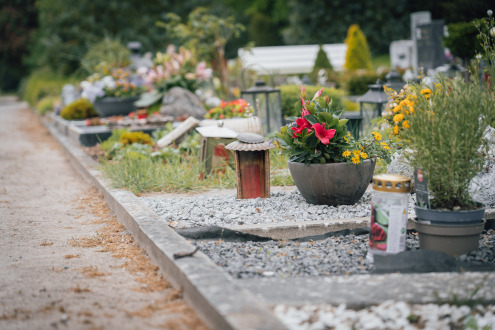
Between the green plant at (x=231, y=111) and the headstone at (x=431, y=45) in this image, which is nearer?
the green plant at (x=231, y=111)

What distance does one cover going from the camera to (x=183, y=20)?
93.8 feet

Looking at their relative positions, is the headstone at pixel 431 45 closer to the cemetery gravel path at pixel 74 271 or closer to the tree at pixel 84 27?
the cemetery gravel path at pixel 74 271

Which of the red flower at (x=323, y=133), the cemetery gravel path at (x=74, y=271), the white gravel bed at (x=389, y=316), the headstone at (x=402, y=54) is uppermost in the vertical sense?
the headstone at (x=402, y=54)

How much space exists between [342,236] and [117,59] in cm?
1220

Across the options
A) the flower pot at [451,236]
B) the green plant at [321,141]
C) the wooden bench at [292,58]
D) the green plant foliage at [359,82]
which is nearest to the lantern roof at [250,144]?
the green plant at [321,141]

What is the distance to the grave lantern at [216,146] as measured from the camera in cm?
621

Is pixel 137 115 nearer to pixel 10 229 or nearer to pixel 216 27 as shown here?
pixel 216 27

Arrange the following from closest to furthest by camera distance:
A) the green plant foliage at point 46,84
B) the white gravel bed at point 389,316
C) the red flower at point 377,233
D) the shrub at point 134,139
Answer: the white gravel bed at point 389,316 → the red flower at point 377,233 → the shrub at point 134,139 → the green plant foliage at point 46,84

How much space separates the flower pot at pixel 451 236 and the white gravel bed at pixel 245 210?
0.86 metres

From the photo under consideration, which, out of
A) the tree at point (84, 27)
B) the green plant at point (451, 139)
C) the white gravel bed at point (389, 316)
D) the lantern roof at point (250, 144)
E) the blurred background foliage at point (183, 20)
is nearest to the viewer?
the white gravel bed at point (389, 316)

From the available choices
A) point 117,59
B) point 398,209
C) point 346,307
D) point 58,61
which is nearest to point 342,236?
point 398,209

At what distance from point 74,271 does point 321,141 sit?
209 centimetres

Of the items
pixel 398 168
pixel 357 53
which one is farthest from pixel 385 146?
pixel 357 53

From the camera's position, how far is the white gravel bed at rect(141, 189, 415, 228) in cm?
435
